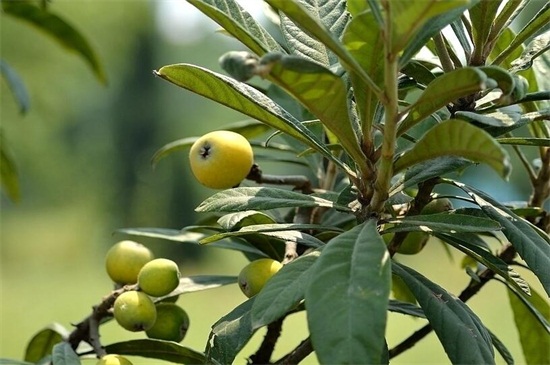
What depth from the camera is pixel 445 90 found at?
75 centimetres

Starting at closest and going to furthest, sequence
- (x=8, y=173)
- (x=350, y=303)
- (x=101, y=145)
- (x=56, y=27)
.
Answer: (x=350, y=303) → (x=8, y=173) → (x=56, y=27) → (x=101, y=145)

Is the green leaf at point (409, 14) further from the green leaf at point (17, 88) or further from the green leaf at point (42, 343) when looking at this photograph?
the green leaf at point (17, 88)

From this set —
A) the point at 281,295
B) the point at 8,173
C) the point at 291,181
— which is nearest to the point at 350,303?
the point at 281,295

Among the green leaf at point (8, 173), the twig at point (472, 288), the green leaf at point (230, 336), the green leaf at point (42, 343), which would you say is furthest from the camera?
the green leaf at point (8, 173)

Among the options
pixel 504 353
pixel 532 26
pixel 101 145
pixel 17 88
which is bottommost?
pixel 504 353

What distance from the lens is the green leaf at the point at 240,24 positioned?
78 cm

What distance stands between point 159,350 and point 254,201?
0.30m

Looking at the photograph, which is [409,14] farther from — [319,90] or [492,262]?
[492,262]

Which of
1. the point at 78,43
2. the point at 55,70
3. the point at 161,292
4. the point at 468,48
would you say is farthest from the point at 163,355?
the point at 55,70

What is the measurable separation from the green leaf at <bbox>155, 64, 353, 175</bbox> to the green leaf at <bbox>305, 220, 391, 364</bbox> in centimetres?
20

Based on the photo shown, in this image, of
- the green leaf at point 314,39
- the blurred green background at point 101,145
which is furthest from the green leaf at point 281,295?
the blurred green background at point 101,145

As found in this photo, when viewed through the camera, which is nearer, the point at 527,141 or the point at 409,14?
the point at 409,14

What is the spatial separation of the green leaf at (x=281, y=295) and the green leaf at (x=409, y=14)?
214mm

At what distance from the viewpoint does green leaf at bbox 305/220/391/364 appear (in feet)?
2.03
